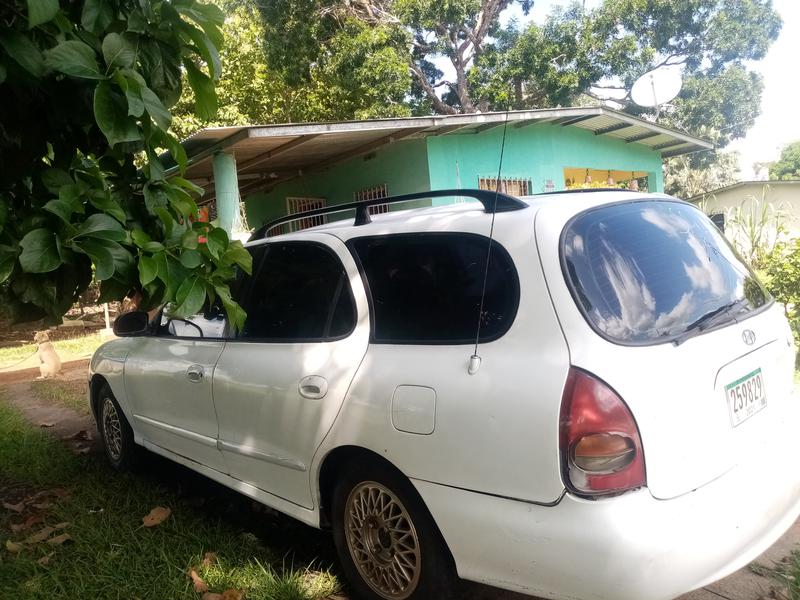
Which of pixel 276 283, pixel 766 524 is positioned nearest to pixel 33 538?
pixel 276 283

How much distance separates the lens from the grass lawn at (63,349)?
12.5m

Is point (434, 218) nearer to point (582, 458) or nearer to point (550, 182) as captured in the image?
point (582, 458)

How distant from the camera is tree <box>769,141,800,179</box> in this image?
54.3 metres

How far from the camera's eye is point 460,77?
2114 cm

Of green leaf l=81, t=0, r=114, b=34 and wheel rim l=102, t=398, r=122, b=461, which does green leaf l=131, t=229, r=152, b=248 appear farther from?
wheel rim l=102, t=398, r=122, b=461

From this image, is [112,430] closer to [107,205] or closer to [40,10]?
[107,205]

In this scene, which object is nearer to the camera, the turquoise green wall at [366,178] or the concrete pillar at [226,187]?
the concrete pillar at [226,187]

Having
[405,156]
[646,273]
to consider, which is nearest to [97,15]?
[646,273]

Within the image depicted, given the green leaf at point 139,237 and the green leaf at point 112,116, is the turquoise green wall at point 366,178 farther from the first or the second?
the green leaf at point 112,116

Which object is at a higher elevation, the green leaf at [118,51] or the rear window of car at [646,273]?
the green leaf at [118,51]

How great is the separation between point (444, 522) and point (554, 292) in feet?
2.91

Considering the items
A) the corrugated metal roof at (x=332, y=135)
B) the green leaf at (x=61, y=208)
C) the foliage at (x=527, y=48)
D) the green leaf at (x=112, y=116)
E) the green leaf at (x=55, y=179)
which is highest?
the foliage at (x=527, y=48)

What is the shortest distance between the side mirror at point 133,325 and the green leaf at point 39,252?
2.38 metres

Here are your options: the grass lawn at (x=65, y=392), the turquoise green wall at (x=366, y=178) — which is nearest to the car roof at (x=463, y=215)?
the grass lawn at (x=65, y=392)
